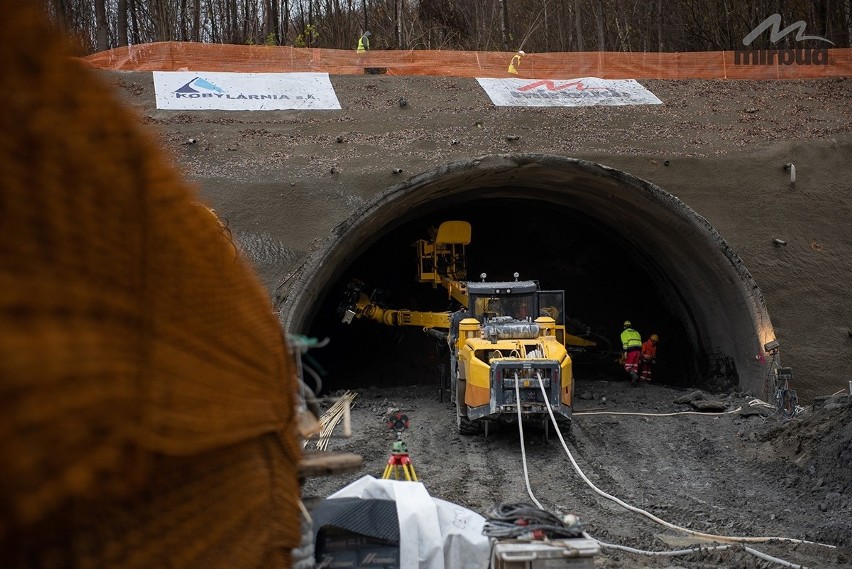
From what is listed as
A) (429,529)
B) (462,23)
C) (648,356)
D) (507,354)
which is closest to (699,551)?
(429,529)

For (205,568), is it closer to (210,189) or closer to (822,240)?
(210,189)

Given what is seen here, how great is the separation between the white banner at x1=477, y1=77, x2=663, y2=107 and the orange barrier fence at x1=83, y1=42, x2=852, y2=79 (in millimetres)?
1097

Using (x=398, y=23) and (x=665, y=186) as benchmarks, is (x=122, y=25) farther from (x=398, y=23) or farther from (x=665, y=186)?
(x=665, y=186)

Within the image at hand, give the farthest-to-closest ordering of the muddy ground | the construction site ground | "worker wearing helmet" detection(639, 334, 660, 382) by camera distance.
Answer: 1. "worker wearing helmet" detection(639, 334, 660, 382)
2. the construction site ground
3. the muddy ground

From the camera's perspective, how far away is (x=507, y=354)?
1444cm

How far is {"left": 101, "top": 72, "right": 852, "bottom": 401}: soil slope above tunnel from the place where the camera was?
1875 cm

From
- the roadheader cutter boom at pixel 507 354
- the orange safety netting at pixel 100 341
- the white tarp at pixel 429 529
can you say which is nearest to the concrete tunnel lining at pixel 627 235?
the roadheader cutter boom at pixel 507 354

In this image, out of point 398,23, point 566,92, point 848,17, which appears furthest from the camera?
point 848,17

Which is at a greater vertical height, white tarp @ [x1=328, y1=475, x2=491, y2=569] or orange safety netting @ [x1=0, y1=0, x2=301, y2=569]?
orange safety netting @ [x1=0, y1=0, x2=301, y2=569]

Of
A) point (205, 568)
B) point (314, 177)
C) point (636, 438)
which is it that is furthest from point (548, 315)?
point (205, 568)

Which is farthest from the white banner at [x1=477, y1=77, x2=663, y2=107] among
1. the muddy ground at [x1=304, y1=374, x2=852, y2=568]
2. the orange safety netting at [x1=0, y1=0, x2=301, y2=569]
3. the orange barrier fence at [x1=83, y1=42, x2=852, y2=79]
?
the orange safety netting at [x1=0, y1=0, x2=301, y2=569]

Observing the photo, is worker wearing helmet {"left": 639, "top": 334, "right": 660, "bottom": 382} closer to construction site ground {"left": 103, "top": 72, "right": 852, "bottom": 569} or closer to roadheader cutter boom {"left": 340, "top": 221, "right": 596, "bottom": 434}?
construction site ground {"left": 103, "top": 72, "right": 852, "bottom": 569}

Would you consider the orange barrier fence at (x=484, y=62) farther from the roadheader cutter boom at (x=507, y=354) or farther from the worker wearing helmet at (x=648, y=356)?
the roadheader cutter boom at (x=507, y=354)

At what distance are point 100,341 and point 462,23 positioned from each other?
41.8 meters
